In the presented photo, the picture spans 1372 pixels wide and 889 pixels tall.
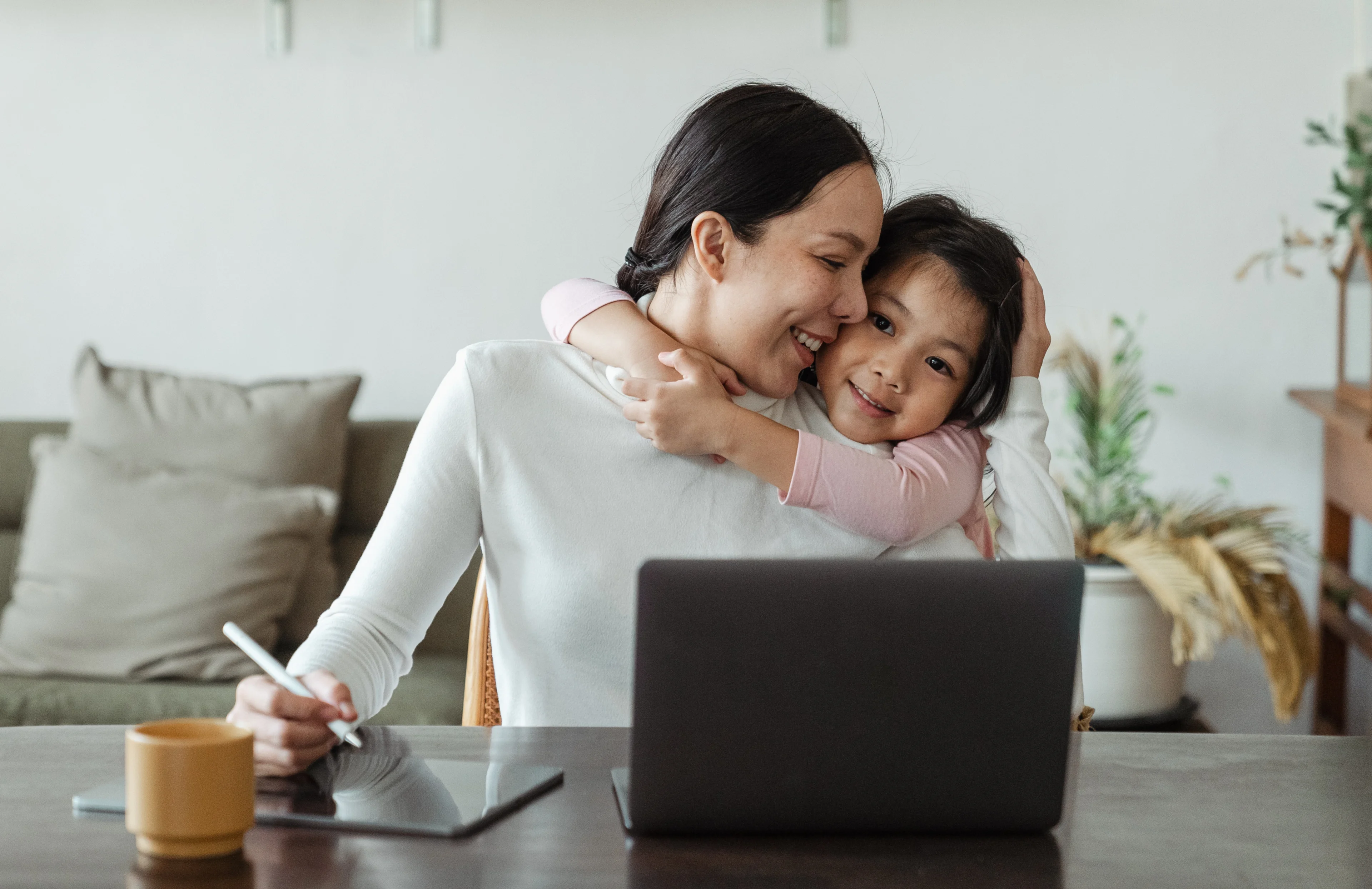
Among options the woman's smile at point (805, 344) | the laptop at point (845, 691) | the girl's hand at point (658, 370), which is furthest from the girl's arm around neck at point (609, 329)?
the laptop at point (845, 691)

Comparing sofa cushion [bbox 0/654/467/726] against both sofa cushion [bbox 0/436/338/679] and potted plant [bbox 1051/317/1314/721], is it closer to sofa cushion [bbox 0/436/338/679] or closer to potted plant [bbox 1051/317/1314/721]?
sofa cushion [bbox 0/436/338/679]

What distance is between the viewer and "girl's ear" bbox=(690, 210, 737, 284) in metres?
1.24

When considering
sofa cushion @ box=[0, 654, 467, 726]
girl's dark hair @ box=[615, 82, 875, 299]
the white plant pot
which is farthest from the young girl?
the white plant pot

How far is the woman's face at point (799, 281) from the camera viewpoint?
1227 millimetres

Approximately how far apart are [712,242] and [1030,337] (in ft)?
1.14

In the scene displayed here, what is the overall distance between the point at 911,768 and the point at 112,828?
1.61 ft

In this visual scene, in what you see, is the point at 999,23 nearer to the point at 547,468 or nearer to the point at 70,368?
the point at 547,468

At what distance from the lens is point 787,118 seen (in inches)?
48.8

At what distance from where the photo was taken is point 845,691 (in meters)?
0.73

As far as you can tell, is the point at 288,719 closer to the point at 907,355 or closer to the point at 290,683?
the point at 290,683

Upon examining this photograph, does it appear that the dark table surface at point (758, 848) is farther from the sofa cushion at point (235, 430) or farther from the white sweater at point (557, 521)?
the sofa cushion at point (235, 430)

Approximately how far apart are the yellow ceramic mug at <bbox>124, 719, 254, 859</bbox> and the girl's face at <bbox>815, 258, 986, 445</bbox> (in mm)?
735

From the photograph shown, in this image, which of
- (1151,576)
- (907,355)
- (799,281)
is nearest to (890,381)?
(907,355)

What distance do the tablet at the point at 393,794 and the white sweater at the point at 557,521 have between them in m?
0.28
